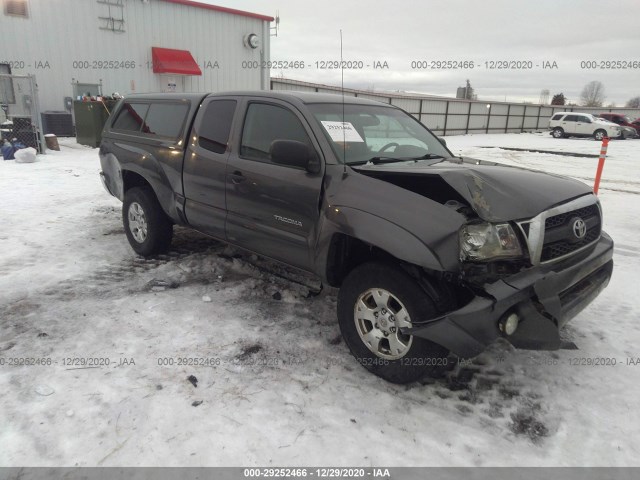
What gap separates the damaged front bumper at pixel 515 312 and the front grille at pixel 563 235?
9 centimetres

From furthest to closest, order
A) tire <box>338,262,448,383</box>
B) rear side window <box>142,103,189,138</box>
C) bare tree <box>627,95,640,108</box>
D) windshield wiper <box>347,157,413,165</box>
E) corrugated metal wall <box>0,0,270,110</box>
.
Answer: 1. bare tree <box>627,95,640,108</box>
2. corrugated metal wall <box>0,0,270,110</box>
3. rear side window <box>142,103,189,138</box>
4. windshield wiper <box>347,157,413,165</box>
5. tire <box>338,262,448,383</box>

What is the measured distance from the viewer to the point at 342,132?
336 cm

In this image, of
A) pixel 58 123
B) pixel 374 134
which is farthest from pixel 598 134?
pixel 374 134

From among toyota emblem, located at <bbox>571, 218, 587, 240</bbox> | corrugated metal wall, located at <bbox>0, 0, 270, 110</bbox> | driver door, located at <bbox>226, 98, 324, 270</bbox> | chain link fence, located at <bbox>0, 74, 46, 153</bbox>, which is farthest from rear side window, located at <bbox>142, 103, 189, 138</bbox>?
corrugated metal wall, located at <bbox>0, 0, 270, 110</bbox>

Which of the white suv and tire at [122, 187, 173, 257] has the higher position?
the white suv

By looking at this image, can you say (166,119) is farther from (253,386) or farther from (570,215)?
(570,215)

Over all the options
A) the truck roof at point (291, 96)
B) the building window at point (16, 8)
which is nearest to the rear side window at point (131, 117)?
the truck roof at point (291, 96)

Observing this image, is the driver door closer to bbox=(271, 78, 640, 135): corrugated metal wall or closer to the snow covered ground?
the snow covered ground

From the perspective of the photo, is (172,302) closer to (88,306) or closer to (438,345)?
(88,306)

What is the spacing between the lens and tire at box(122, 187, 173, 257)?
15.7 ft

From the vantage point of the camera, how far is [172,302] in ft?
13.0

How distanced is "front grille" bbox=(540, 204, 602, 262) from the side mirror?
5.13 ft

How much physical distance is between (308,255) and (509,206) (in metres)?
1.42

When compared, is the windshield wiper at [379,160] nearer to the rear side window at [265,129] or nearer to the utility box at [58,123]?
the rear side window at [265,129]
